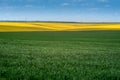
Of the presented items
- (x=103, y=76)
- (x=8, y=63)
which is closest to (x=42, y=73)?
(x=103, y=76)

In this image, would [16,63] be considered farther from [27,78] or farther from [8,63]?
[27,78]

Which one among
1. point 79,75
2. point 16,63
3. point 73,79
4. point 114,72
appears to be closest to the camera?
point 73,79

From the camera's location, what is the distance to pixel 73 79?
13.2m

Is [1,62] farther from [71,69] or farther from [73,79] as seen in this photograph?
[73,79]

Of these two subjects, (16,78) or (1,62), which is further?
(1,62)

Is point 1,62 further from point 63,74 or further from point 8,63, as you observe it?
point 63,74

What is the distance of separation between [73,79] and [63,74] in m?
1.12

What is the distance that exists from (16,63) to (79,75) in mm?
5117

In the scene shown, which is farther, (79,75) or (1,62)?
(1,62)

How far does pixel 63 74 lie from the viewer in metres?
14.2

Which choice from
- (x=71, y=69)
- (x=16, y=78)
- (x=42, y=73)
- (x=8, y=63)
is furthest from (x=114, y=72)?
(x=8, y=63)

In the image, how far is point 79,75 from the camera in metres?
14.0

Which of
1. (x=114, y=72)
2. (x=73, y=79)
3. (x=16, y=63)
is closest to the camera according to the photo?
(x=73, y=79)

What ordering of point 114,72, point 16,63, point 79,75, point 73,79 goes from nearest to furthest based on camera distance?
point 73,79 < point 79,75 < point 114,72 < point 16,63
